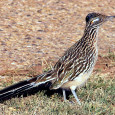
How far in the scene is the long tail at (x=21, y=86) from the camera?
20.5ft

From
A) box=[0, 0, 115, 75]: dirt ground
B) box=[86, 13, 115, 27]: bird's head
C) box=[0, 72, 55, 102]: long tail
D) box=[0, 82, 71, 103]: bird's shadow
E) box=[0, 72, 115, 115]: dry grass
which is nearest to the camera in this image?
box=[0, 72, 115, 115]: dry grass

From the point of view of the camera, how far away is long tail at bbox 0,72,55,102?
6.25 meters

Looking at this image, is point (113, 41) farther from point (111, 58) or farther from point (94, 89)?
point (94, 89)

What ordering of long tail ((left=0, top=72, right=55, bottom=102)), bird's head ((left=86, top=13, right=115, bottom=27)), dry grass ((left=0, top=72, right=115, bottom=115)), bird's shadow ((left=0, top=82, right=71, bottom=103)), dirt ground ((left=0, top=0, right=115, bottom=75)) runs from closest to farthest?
dry grass ((left=0, top=72, right=115, bottom=115)) < long tail ((left=0, top=72, right=55, bottom=102)) < bird's head ((left=86, top=13, right=115, bottom=27)) < bird's shadow ((left=0, top=82, right=71, bottom=103)) < dirt ground ((left=0, top=0, right=115, bottom=75))

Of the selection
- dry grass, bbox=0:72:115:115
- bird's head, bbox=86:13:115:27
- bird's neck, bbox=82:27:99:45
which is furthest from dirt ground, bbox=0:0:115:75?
bird's head, bbox=86:13:115:27

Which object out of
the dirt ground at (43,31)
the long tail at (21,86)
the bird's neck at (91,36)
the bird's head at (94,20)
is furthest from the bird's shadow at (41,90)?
the bird's head at (94,20)

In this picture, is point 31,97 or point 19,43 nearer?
point 31,97

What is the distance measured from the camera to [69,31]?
32.2ft

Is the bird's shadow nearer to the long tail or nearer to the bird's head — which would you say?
the long tail

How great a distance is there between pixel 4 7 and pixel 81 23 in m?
2.35

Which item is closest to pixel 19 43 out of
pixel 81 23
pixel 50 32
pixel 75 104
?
pixel 50 32

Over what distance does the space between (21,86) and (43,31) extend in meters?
3.60

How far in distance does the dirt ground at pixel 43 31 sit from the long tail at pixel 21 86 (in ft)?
3.72

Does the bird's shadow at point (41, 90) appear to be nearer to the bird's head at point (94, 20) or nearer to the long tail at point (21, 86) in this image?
the long tail at point (21, 86)
